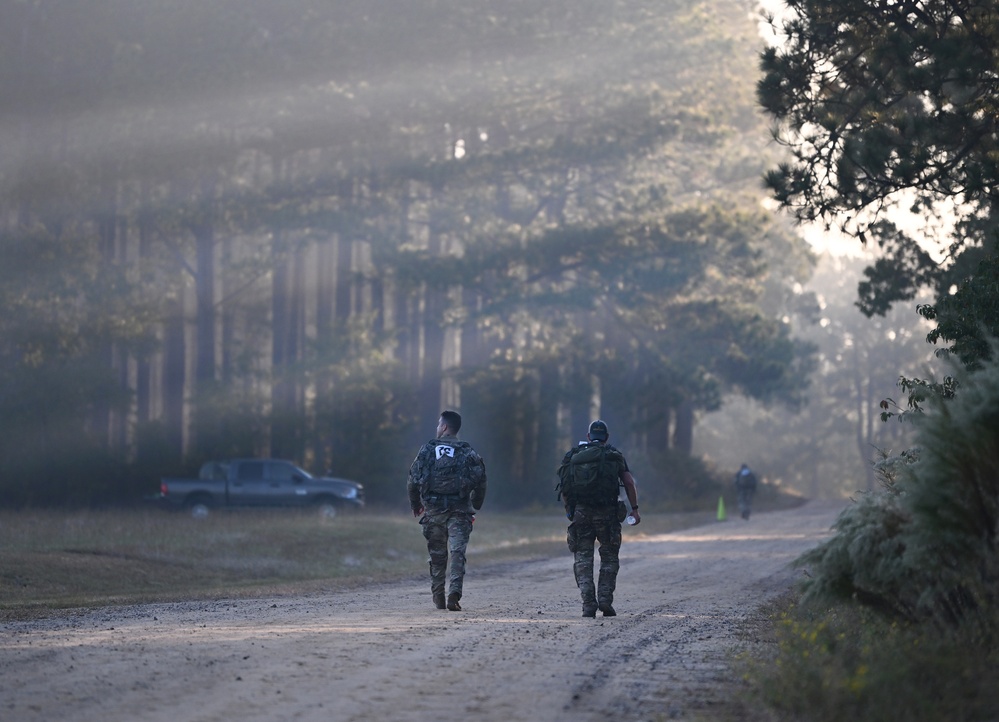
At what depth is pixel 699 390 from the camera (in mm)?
46625

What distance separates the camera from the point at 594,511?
41.5ft

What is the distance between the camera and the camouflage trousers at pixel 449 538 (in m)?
13.0

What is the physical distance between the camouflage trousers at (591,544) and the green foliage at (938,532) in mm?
3922

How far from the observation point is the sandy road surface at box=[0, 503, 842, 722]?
749 cm

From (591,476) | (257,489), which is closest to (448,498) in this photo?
(591,476)

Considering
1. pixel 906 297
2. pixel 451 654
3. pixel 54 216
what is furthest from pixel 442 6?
pixel 451 654

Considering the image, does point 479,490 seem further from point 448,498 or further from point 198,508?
point 198,508

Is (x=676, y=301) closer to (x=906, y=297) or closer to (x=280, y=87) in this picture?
(x=280, y=87)

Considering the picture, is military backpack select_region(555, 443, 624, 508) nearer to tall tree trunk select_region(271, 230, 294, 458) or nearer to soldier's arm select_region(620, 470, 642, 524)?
soldier's arm select_region(620, 470, 642, 524)

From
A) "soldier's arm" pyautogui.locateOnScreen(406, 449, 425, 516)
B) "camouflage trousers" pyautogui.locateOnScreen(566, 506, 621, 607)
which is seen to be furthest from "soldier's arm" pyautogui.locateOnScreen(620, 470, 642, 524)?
"soldier's arm" pyautogui.locateOnScreen(406, 449, 425, 516)

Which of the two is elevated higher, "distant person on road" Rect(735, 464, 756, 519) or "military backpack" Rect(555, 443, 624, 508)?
"military backpack" Rect(555, 443, 624, 508)

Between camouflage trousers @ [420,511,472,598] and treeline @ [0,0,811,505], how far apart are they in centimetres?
2849

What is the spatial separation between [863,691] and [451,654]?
3.47 m

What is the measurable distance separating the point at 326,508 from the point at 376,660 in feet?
90.7
